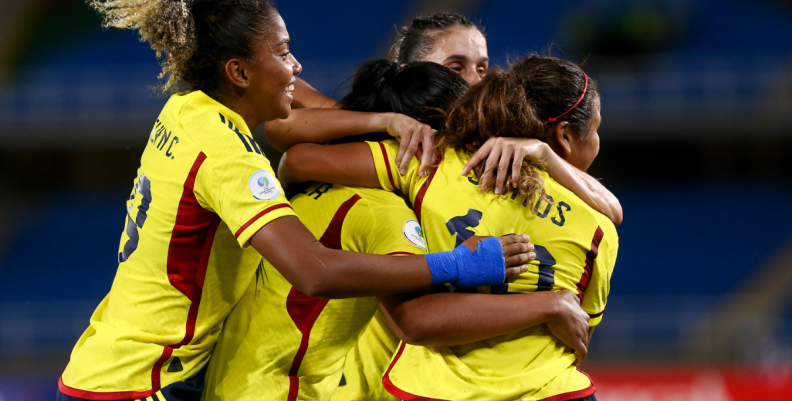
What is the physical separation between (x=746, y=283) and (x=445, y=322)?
370 inches

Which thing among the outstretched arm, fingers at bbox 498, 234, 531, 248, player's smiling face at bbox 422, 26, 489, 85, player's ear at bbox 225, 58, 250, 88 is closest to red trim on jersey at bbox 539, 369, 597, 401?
the outstretched arm

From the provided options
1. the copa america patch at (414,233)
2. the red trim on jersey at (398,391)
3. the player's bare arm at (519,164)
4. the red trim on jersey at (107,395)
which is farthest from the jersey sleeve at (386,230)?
the red trim on jersey at (107,395)

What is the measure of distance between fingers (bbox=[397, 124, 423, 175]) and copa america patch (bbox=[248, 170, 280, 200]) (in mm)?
427

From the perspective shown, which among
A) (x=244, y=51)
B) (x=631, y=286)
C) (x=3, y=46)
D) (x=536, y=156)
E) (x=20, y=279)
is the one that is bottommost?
(x=20, y=279)

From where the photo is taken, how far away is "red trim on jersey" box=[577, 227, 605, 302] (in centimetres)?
219

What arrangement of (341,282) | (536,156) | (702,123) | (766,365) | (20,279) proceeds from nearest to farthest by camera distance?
(341,282) → (536,156) → (766,365) → (702,123) → (20,279)

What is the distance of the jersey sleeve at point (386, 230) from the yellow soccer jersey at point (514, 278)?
5cm

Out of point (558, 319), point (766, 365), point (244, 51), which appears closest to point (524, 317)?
point (558, 319)

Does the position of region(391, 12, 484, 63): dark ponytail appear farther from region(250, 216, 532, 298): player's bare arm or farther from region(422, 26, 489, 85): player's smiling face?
region(250, 216, 532, 298): player's bare arm

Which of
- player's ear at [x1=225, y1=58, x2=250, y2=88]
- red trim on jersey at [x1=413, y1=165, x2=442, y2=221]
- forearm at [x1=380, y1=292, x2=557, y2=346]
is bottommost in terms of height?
forearm at [x1=380, y1=292, x2=557, y2=346]

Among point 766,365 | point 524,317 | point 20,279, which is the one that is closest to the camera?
point 524,317

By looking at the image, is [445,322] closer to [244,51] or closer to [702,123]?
[244,51]

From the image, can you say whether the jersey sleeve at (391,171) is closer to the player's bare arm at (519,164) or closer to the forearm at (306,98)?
the player's bare arm at (519,164)

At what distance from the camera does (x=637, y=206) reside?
1116cm
